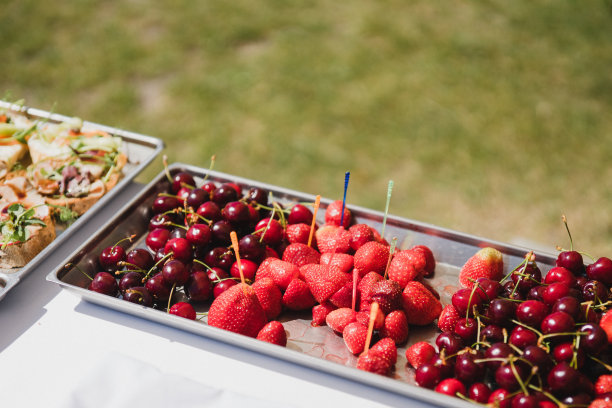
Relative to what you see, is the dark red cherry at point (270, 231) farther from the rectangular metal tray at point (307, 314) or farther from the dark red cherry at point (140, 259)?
the dark red cherry at point (140, 259)

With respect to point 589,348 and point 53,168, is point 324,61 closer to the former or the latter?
point 53,168

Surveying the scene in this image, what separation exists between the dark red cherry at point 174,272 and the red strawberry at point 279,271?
185mm

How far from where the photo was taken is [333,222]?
1.56 meters

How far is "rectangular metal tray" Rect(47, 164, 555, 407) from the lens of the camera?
1140mm

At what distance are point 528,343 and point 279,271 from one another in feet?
1.94

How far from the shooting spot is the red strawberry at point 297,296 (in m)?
1.33

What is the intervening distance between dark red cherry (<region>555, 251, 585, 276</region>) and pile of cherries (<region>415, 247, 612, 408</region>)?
35 mm

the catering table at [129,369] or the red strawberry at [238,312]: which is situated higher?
the red strawberry at [238,312]

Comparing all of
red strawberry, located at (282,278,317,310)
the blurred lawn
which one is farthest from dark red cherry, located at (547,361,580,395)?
the blurred lawn

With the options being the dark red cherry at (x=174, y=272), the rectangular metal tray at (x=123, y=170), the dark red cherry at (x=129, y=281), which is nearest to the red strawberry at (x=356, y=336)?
the dark red cherry at (x=174, y=272)

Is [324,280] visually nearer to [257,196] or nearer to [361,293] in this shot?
[361,293]

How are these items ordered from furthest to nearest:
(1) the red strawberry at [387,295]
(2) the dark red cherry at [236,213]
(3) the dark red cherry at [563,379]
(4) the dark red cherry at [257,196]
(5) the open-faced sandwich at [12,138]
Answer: (5) the open-faced sandwich at [12,138], (4) the dark red cherry at [257,196], (2) the dark red cherry at [236,213], (1) the red strawberry at [387,295], (3) the dark red cherry at [563,379]

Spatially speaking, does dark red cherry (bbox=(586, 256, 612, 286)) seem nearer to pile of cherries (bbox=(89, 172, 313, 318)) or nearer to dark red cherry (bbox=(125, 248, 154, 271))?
pile of cherries (bbox=(89, 172, 313, 318))

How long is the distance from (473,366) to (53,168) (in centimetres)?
135
